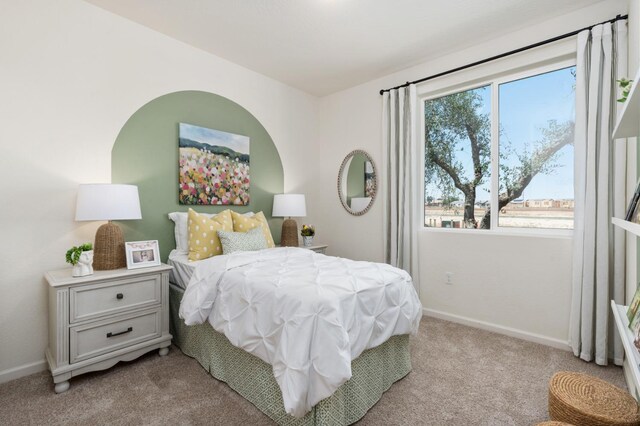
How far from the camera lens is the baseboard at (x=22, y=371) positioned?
2.13 meters

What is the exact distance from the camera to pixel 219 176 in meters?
3.33

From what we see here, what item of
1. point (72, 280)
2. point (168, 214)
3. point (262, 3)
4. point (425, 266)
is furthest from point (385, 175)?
point (72, 280)

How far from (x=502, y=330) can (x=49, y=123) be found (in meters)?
4.10

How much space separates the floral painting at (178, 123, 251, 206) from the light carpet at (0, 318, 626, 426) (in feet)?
4.91

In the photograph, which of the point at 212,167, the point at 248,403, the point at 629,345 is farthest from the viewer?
the point at 212,167

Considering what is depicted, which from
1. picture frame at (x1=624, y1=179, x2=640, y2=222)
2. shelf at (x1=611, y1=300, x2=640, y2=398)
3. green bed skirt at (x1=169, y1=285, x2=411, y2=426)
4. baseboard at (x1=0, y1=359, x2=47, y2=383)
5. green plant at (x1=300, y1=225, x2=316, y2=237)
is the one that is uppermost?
picture frame at (x1=624, y1=179, x2=640, y2=222)

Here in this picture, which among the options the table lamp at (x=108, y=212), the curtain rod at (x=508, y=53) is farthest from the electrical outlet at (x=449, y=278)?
the table lamp at (x=108, y=212)

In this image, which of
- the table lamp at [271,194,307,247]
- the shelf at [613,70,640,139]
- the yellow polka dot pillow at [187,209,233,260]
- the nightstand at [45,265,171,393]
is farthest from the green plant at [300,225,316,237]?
the shelf at [613,70,640,139]

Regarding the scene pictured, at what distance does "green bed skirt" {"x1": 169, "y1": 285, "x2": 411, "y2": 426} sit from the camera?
160 cm

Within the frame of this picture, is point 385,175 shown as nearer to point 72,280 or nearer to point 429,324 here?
point 429,324

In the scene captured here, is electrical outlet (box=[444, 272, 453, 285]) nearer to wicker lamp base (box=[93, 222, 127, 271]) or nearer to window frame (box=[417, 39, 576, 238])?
window frame (box=[417, 39, 576, 238])

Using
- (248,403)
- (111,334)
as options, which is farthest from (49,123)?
(248,403)

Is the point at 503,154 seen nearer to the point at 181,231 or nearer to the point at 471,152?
the point at 471,152

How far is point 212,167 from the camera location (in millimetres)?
3277
